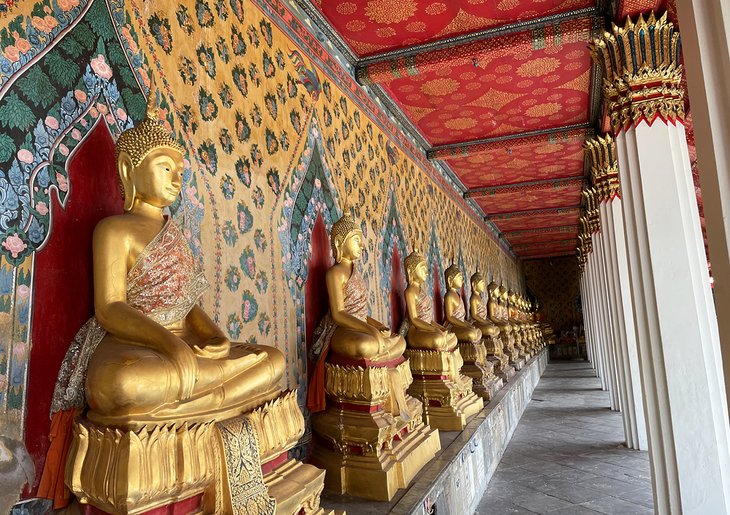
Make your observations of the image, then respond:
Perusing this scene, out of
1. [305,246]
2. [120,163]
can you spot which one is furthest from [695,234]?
[120,163]

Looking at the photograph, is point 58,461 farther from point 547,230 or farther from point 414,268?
point 547,230

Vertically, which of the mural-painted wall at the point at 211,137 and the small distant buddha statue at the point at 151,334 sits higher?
the mural-painted wall at the point at 211,137

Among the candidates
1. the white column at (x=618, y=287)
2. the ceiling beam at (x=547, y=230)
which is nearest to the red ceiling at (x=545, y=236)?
the ceiling beam at (x=547, y=230)

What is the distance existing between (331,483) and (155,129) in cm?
246

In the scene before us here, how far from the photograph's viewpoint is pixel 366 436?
343cm

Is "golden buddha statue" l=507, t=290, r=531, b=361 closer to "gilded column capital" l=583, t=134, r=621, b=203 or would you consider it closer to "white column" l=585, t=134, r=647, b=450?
"white column" l=585, t=134, r=647, b=450

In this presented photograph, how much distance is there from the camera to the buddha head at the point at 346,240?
4.09m

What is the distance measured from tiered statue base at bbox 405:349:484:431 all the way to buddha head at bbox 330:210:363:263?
5.85ft

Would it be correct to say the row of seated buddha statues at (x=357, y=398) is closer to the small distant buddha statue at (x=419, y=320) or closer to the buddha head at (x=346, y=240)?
the buddha head at (x=346, y=240)

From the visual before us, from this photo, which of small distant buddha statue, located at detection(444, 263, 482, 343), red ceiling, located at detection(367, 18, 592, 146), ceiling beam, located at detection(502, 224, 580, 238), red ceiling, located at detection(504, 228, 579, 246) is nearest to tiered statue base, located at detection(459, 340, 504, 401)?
small distant buddha statue, located at detection(444, 263, 482, 343)

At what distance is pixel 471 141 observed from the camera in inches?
320

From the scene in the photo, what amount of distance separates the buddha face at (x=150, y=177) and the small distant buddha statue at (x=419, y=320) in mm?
3661

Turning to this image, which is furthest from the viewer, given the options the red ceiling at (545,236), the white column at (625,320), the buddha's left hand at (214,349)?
the red ceiling at (545,236)

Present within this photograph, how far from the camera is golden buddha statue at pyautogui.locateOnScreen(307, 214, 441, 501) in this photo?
3387 millimetres
